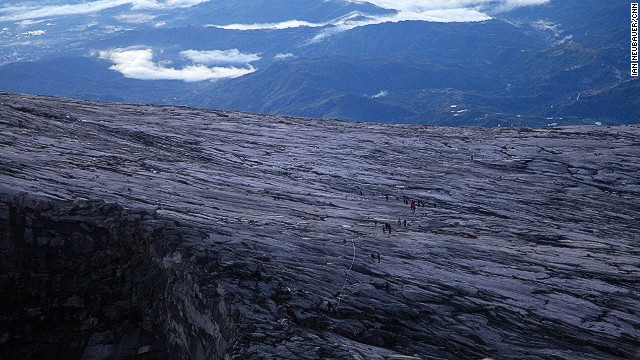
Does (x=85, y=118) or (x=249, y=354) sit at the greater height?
(x=85, y=118)

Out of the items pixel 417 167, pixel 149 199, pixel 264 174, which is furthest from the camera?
pixel 417 167

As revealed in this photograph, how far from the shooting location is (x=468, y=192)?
136 ft

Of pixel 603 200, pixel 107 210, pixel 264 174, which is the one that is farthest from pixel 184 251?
pixel 603 200

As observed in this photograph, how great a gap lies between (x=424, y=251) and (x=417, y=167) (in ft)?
61.2

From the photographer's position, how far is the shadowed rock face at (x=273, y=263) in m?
21.0

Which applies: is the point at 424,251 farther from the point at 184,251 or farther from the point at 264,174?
the point at 264,174

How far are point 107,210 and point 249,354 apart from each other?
876 centimetres

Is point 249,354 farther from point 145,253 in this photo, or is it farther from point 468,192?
point 468,192

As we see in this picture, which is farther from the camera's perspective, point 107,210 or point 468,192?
point 468,192

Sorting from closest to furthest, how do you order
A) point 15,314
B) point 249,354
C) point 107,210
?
1. point 249,354
2. point 15,314
3. point 107,210

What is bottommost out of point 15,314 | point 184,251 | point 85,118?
point 15,314

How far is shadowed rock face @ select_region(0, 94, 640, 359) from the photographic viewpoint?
2105cm

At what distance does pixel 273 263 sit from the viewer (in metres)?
23.2

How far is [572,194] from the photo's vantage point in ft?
140
